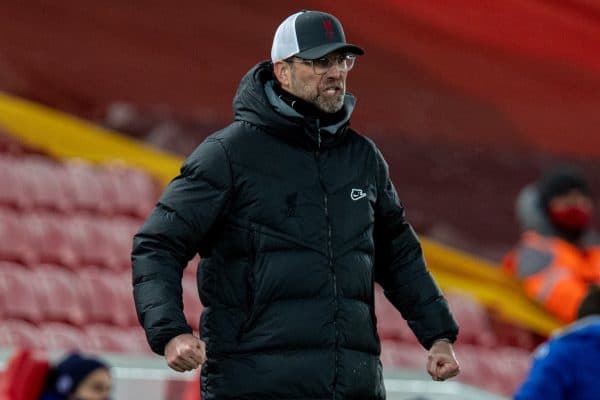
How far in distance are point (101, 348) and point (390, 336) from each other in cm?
133

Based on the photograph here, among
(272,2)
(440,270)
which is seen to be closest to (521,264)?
(440,270)

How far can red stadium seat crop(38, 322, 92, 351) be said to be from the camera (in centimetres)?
453

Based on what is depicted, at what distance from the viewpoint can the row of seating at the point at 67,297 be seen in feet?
15.4

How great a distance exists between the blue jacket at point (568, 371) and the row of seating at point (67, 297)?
2699mm

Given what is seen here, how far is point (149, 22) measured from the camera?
693 centimetres

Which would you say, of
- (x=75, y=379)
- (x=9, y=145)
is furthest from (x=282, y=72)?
(x=9, y=145)

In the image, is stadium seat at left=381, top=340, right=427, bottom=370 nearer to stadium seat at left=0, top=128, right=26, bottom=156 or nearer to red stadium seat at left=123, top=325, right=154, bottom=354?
red stadium seat at left=123, top=325, right=154, bottom=354

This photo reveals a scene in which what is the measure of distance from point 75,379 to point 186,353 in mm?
1683

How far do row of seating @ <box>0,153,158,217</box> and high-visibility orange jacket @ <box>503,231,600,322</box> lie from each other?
5.24ft

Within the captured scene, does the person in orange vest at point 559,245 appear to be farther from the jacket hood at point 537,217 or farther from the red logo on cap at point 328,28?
the red logo on cap at point 328,28

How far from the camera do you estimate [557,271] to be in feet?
18.9

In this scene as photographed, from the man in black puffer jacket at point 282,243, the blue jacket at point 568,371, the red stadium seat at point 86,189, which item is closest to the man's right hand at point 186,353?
the man in black puffer jacket at point 282,243

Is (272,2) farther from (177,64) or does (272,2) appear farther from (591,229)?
(591,229)

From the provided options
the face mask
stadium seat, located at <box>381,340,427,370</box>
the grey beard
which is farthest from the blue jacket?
the face mask
